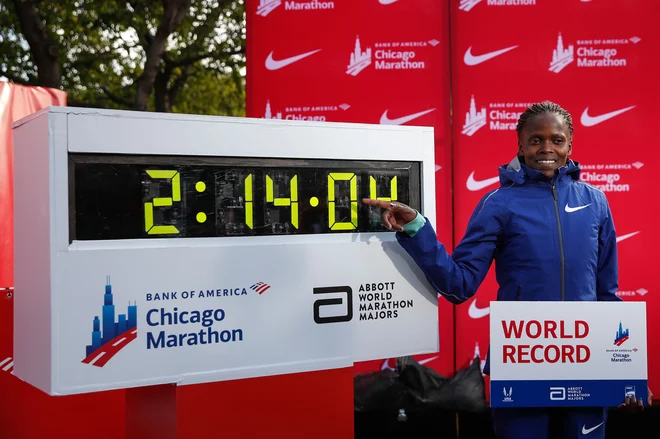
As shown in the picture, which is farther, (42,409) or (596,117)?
(596,117)

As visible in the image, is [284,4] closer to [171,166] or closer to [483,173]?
[483,173]

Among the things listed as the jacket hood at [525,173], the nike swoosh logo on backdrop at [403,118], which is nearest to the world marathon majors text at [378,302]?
the jacket hood at [525,173]

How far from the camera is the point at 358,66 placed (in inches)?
→ 231

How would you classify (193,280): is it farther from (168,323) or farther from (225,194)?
(225,194)

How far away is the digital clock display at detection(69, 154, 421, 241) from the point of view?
2543 millimetres

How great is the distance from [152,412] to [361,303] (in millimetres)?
884

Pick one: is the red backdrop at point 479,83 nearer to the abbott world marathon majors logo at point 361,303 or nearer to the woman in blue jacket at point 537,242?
the woman in blue jacket at point 537,242

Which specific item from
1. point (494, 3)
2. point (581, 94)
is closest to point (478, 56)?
point (494, 3)

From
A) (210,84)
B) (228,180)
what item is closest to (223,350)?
(228,180)

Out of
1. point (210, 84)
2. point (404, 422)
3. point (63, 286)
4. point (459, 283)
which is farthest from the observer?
point (210, 84)

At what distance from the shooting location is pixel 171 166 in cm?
265

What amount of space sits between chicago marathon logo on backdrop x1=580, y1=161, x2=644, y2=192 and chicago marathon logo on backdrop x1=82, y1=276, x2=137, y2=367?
13.5 ft

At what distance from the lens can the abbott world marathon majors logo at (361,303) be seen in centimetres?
288

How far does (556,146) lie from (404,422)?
2855mm
